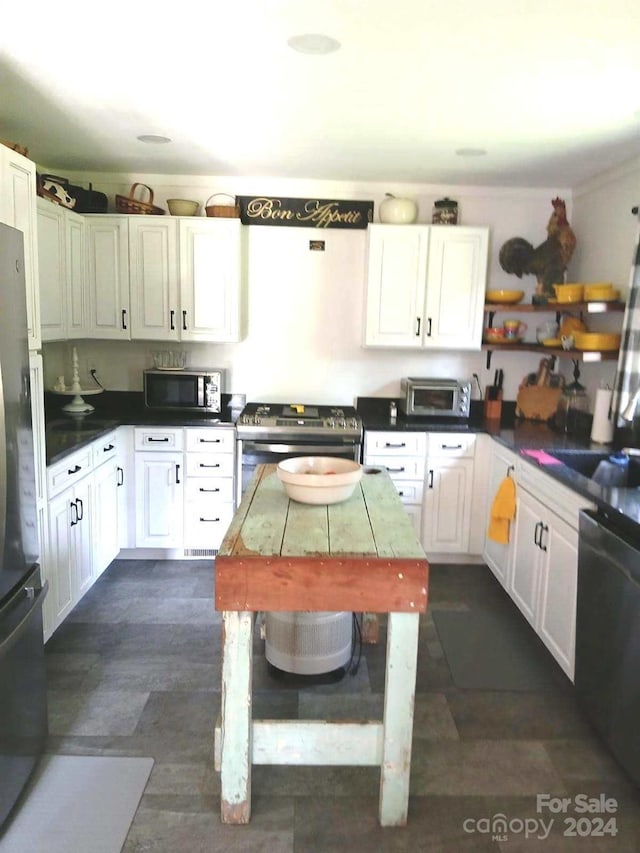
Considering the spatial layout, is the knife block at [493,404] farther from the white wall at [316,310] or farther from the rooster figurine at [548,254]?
the rooster figurine at [548,254]

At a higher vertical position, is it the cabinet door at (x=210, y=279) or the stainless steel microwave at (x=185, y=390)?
the cabinet door at (x=210, y=279)

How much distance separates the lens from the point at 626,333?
124 inches

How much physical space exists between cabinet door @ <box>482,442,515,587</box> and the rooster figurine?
1.15m

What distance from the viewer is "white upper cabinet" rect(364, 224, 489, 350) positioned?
3984 mm

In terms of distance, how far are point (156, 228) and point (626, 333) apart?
2794 millimetres

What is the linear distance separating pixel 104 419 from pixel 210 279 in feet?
3.62

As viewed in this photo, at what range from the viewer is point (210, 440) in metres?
3.88

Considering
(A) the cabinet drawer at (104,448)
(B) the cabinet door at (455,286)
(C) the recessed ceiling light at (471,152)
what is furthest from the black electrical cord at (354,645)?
(C) the recessed ceiling light at (471,152)

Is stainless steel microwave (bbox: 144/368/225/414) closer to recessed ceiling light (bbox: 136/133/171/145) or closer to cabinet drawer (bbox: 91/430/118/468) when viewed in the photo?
cabinet drawer (bbox: 91/430/118/468)

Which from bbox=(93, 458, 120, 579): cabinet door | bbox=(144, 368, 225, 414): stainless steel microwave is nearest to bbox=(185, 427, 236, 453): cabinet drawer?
bbox=(144, 368, 225, 414): stainless steel microwave

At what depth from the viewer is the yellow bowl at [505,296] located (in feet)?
13.4

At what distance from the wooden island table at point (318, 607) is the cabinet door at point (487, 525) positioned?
1.57 m

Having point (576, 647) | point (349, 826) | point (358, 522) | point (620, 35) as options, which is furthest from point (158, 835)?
point (620, 35)

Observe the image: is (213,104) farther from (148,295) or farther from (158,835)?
(158,835)
